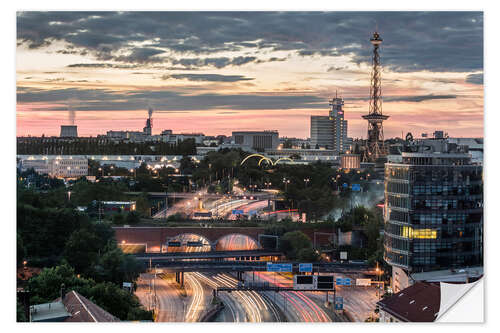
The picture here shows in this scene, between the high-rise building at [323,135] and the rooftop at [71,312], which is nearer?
the rooftop at [71,312]

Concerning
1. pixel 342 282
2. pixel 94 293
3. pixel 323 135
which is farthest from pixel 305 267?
pixel 323 135

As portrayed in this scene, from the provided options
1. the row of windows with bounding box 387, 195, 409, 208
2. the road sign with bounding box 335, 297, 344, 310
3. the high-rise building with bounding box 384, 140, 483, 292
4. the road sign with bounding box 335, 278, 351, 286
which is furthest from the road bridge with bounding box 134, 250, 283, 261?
the high-rise building with bounding box 384, 140, 483, 292

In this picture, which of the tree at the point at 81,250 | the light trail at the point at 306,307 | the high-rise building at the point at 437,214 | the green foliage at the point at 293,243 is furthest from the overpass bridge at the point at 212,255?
the high-rise building at the point at 437,214

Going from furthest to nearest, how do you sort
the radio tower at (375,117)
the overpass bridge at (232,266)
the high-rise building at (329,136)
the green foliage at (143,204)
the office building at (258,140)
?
the high-rise building at (329,136), the office building at (258,140), the green foliage at (143,204), the radio tower at (375,117), the overpass bridge at (232,266)

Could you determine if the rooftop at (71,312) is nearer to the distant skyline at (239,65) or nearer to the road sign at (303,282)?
the road sign at (303,282)

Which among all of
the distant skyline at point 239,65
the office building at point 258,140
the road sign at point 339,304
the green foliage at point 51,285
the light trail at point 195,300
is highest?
the distant skyline at point 239,65

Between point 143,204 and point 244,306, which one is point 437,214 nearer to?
point 244,306
